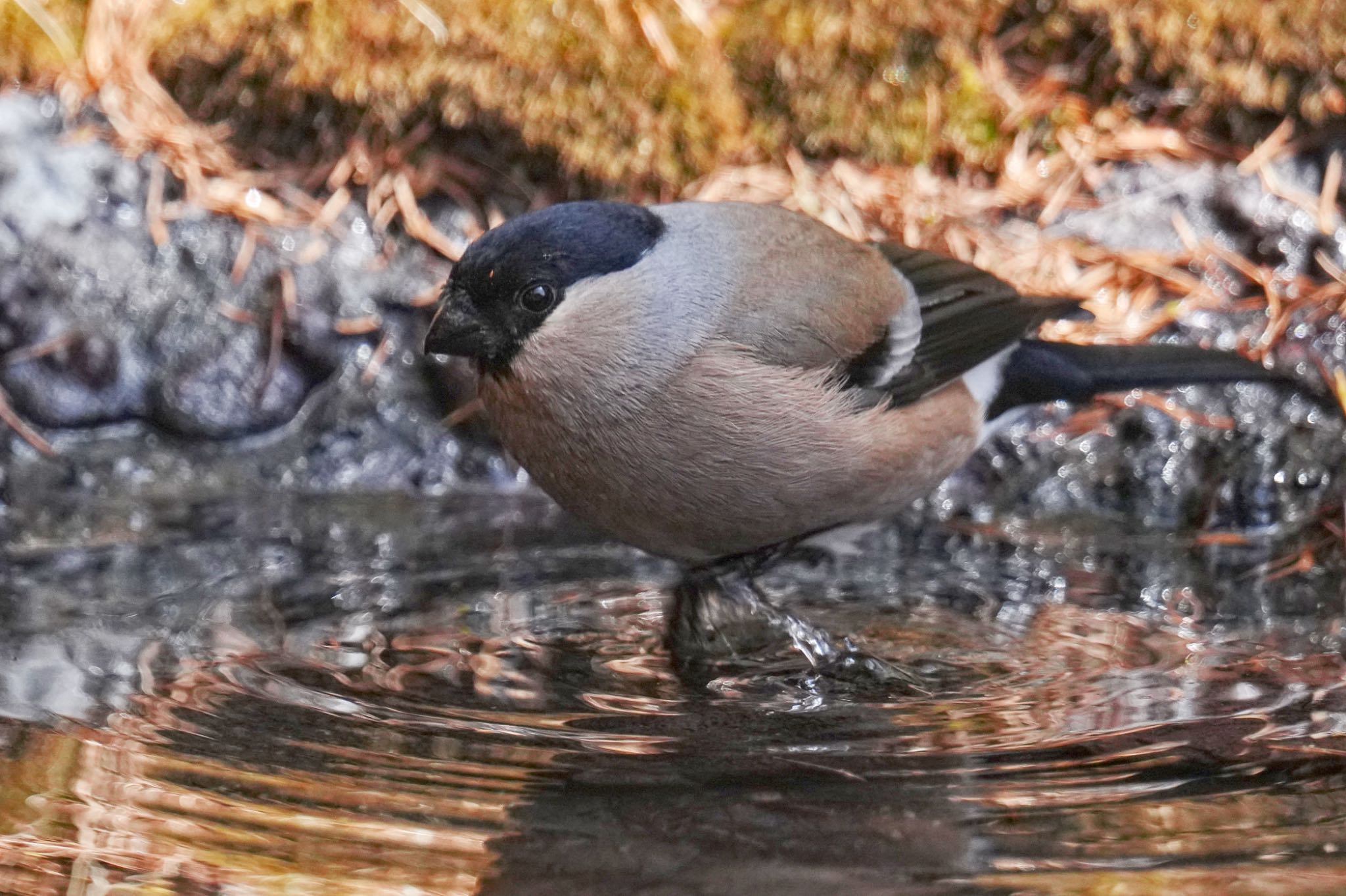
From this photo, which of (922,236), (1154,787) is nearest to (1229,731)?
(1154,787)

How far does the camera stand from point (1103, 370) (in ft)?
14.8

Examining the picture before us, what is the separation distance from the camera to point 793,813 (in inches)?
98.9

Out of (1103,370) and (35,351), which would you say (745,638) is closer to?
(1103,370)

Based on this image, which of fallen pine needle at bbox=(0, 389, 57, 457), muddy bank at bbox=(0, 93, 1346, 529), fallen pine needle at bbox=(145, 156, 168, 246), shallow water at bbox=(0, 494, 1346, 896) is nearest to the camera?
shallow water at bbox=(0, 494, 1346, 896)

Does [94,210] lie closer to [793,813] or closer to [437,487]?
[437,487]

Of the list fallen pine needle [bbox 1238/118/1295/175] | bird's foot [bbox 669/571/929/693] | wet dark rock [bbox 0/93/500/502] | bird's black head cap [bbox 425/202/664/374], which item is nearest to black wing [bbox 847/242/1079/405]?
bird's foot [bbox 669/571/929/693]

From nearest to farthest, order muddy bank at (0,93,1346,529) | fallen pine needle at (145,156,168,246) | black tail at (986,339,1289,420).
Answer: black tail at (986,339,1289,420) → muddy bank at (0,93,1346,529) → fallen pine needle at (145,156,168,246)

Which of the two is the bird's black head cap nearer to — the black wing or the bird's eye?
the bird's eye

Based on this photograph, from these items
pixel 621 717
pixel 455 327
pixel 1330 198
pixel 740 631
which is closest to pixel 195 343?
pixel 455 327

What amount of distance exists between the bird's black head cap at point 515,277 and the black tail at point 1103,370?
156 centimetres

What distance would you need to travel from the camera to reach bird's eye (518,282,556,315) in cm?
364

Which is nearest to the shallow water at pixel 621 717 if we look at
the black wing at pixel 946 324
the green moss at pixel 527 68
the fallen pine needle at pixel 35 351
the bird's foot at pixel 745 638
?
the bird's foot at pixel 745 638

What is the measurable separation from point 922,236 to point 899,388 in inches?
55.2

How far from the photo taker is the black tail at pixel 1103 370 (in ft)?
14.5
